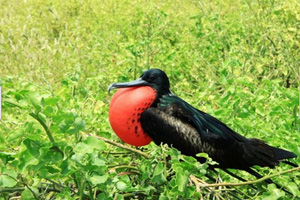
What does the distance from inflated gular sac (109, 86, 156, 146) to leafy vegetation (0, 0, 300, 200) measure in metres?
0.07

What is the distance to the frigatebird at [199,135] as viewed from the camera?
7.27ft

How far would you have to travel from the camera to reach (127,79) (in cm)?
299

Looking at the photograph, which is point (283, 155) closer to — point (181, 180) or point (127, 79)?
point (181, 180)

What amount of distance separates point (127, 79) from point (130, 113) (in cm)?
82

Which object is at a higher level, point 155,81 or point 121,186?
point 155,81

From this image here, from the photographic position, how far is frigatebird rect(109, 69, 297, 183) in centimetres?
221

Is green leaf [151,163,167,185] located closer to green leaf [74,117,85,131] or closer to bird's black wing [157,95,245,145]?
green leaf [74,117,85,131]

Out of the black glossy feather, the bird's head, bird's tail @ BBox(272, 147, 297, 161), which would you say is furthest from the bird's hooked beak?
bird's tail @ BBox(272, 147, 297, 161)

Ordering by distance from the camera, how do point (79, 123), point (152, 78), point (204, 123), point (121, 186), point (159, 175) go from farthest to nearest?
point (152, 78) → point (204, 123) → point (159, 175) → point (121, 186) → point (79, 123)

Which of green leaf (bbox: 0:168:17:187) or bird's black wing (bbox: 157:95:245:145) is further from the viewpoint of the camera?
bird's black wing (bbox: 157:95:245:145)

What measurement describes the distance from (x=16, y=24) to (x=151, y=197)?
380 cm

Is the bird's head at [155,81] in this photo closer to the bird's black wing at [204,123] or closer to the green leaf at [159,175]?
the bird's black wing at [204,123]

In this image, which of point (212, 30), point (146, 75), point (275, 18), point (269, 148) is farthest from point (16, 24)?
point (269, 148)

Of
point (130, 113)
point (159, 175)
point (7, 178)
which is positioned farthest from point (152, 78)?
point (7, 178)
